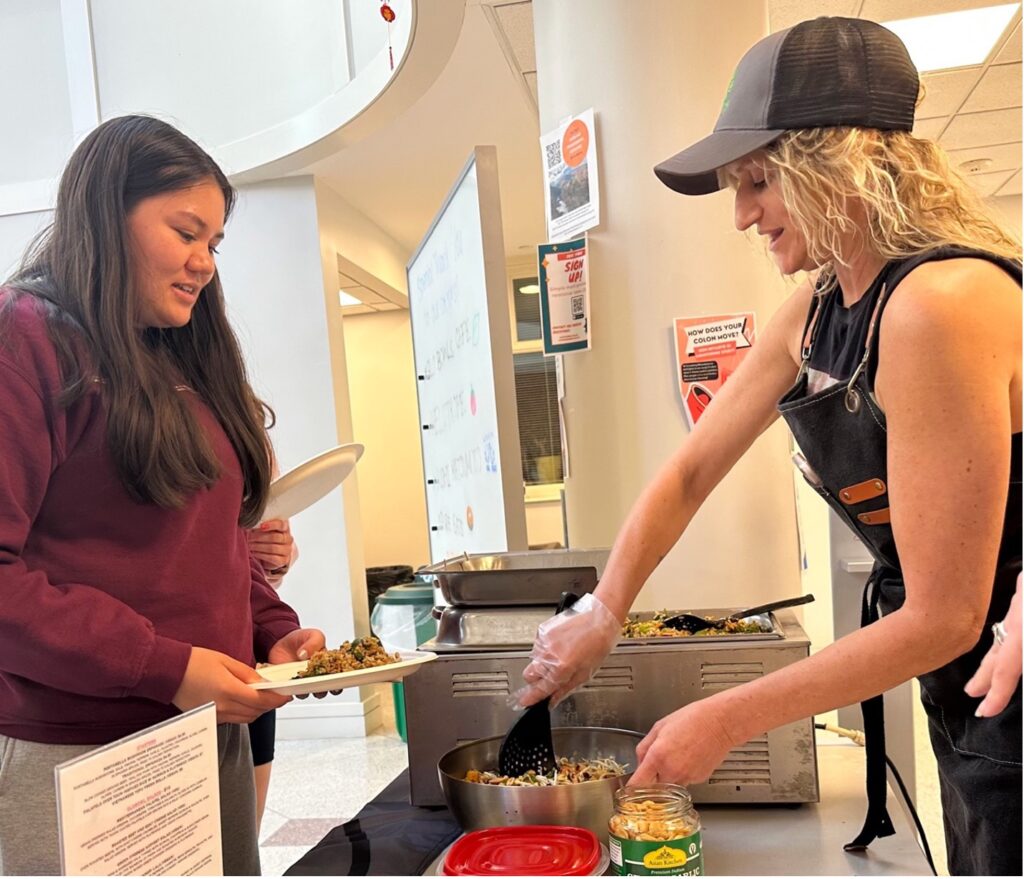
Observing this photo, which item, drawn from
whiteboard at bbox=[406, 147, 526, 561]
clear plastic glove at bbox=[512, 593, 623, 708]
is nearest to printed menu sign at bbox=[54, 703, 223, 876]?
clear plastic glove at bbox=[512, 593, 623, 708]

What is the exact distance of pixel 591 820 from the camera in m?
1.03

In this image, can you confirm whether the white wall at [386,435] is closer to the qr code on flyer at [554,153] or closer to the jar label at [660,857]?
the qr code on flyer at [554,153]

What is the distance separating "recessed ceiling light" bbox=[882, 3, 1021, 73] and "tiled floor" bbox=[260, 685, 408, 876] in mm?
3579

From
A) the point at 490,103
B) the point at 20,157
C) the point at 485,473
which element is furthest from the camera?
the point at 20,157

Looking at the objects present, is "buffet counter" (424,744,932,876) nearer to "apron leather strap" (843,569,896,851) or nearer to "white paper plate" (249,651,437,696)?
"apron leather strap" (843,569,896,851)

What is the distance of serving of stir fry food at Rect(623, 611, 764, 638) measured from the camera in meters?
1.32

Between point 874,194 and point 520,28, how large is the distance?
269cm

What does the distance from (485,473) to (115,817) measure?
1856mm

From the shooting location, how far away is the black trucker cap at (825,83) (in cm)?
97

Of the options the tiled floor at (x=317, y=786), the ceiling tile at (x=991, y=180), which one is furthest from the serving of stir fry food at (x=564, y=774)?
the ceiling tile at (x=991, y=180)

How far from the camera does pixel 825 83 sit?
0.97m

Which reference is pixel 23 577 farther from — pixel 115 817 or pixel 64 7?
pixel 64 7

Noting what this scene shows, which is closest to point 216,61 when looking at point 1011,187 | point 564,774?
point 564,774

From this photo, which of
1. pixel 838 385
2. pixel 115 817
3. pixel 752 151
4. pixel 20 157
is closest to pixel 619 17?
pixel 752 151
